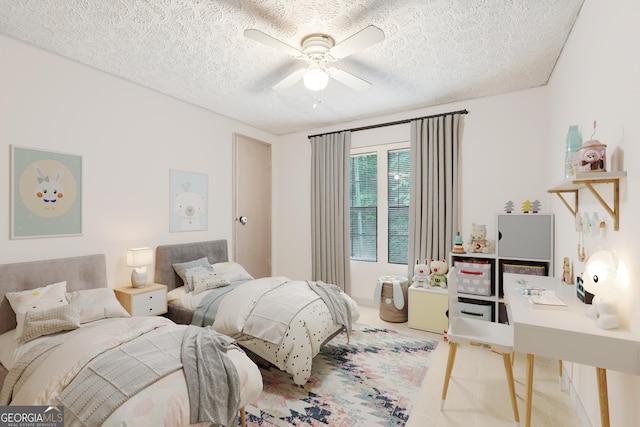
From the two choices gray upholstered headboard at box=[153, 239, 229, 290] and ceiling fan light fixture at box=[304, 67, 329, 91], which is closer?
ceiling fan light fixture at box=[304, 67, 329, 91]

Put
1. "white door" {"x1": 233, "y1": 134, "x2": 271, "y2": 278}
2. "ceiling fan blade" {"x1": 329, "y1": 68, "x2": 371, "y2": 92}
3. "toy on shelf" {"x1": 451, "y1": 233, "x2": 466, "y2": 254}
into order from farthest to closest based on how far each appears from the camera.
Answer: "white door" {"x1": 233, "y1": 134, "x2": 271, "y2": 278}, "toy on shelf" {"x1": 451, "y1": 233, "x2": 466, "y2": 254}, "ceiling fan blade" {"x1": 329, "y1": 68, "x2": 371, "y2": 92}

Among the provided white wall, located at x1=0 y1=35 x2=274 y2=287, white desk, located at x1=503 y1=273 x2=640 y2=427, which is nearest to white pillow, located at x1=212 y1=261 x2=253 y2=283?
white wall, located at x1=0 y1=35 x2=274 y2=287

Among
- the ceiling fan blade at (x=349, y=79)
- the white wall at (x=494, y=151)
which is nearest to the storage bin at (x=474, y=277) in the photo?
the white wall at (x=494, y=151)

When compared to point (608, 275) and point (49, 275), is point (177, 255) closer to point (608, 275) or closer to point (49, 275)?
point (49, 275)

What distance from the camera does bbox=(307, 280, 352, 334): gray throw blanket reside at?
288 centimetres

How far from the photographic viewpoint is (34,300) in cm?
230

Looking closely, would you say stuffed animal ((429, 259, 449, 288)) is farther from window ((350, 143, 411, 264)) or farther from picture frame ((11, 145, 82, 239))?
picture frame ((11, 145, 82, 239))

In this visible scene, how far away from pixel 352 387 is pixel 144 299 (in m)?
2.17

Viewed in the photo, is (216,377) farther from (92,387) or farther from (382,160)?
(382,160)

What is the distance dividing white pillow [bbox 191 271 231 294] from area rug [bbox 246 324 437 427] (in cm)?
103

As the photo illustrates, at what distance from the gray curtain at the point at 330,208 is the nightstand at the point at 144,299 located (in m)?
2.37

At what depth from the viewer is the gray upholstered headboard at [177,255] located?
3493mm

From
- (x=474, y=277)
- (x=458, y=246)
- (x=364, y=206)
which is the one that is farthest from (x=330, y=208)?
(x=474, y=277)

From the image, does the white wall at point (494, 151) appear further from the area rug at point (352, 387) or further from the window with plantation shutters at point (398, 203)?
the area rug at point (352, 387)
